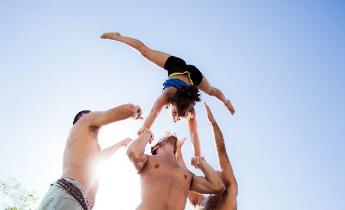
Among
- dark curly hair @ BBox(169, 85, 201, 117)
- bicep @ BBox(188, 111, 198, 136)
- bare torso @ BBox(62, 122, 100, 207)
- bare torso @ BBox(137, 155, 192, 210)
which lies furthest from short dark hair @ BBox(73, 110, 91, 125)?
bicep @ BBox(188, 111, 198, 136)

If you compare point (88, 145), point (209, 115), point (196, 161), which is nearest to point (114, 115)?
point (88, 145)

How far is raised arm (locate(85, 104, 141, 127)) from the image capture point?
4582 mm

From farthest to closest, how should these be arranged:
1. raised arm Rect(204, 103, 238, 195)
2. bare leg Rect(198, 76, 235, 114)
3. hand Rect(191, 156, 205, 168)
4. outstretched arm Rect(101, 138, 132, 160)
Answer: bare leg Rect(198, 76, 235, 114), outstretched arm Rect(101, 138, 132, 160), hand Rect(191, 156, 205, 168), raised arm Rect(204, 103, 238, 195)

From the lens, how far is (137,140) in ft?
17.4

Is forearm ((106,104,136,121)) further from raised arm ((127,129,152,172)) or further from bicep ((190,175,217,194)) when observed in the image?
bicep ((190,175,217,194))

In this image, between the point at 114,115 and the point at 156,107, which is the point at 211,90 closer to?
the point at 156,107

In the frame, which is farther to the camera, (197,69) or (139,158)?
(197,69)

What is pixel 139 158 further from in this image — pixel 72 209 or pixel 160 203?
pixel 72 209

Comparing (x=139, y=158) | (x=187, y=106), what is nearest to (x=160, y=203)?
(x=139, y=158)

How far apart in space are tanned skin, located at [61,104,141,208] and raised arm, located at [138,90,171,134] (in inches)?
48.8

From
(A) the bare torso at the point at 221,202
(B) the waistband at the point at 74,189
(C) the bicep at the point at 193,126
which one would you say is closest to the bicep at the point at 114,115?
(B) the waistband at the point at 74,189

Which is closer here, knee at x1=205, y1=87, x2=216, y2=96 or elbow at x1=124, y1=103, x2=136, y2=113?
elbow at x1=124, y1=103, x2=136, y2=113

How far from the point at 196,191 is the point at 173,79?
2.48 m

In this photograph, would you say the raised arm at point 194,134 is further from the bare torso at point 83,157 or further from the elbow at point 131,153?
the bare torso at point 83,157
